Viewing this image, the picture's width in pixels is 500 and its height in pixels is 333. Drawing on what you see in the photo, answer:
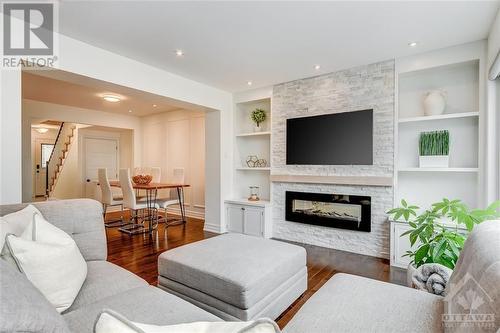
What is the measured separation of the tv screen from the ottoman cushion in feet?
6.11

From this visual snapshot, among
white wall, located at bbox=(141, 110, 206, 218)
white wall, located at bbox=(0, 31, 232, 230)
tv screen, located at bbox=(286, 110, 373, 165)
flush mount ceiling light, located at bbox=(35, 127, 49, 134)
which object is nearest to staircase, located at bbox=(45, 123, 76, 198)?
white wall, located at bbox=(141, 110, 206, 218)

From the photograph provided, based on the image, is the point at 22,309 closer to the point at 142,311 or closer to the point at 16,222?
the point at 142,311

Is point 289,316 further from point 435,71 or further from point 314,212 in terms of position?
point 435,71

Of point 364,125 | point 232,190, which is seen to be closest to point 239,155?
point 232,190

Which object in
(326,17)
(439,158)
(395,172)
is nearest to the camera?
(326,17)

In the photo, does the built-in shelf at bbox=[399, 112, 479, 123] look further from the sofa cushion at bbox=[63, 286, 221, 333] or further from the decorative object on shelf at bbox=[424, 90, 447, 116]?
the sofa cushion at bbox=[63, 286, 221, 333]

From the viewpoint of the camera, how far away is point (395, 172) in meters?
3.28

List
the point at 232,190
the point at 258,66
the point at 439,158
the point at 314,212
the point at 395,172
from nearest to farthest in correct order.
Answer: the point at 439,158 → the point at 395,172 → the point at 258,66 → the point at 314,212 → the point at 232,190

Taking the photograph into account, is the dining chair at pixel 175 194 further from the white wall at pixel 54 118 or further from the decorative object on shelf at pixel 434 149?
the decorative object on shelf at pixel 434 149

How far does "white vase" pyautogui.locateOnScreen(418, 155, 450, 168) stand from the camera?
3.01 m

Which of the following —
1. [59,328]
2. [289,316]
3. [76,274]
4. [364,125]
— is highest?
[364,125]

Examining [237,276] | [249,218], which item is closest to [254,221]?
[249,218]

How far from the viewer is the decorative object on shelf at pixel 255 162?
4.78 metres

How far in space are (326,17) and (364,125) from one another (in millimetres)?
1597
